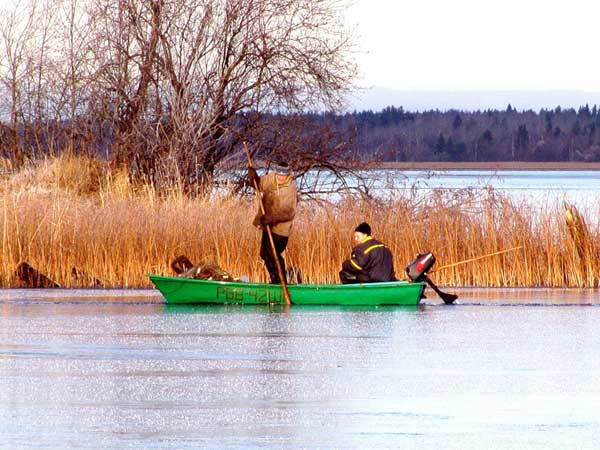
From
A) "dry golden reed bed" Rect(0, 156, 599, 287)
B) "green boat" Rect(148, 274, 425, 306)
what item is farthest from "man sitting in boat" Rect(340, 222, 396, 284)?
"dry golden reed bed" Rect(0, 156, 599, 287)

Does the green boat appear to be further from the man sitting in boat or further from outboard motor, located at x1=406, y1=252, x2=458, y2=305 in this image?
outboard motor, located at x1=406, y1=252, x2=458, y2=305

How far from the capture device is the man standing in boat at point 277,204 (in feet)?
58.1

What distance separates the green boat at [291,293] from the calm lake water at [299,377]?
0.31 m

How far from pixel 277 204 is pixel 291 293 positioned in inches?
57.9

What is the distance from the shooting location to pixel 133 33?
26.5 m

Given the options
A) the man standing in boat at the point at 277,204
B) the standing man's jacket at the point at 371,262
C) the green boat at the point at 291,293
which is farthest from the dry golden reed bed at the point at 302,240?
the standing man's jacket at the point at 371,262

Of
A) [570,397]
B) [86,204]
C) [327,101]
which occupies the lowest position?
[570,397]

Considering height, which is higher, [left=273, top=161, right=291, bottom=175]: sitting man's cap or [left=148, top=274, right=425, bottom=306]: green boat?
[left=273, top=161, right=291, bottom=175]: sitting man's cap

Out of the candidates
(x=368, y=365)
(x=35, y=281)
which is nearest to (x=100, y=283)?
(x=35, y=281)

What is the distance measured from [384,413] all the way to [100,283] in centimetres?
1123

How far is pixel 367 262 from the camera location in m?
16.7

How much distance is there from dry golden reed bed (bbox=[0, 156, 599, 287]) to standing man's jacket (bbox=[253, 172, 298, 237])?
2231mm

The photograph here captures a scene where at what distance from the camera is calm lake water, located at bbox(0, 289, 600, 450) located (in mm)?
8523

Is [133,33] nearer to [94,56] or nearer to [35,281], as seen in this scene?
[94,56]
